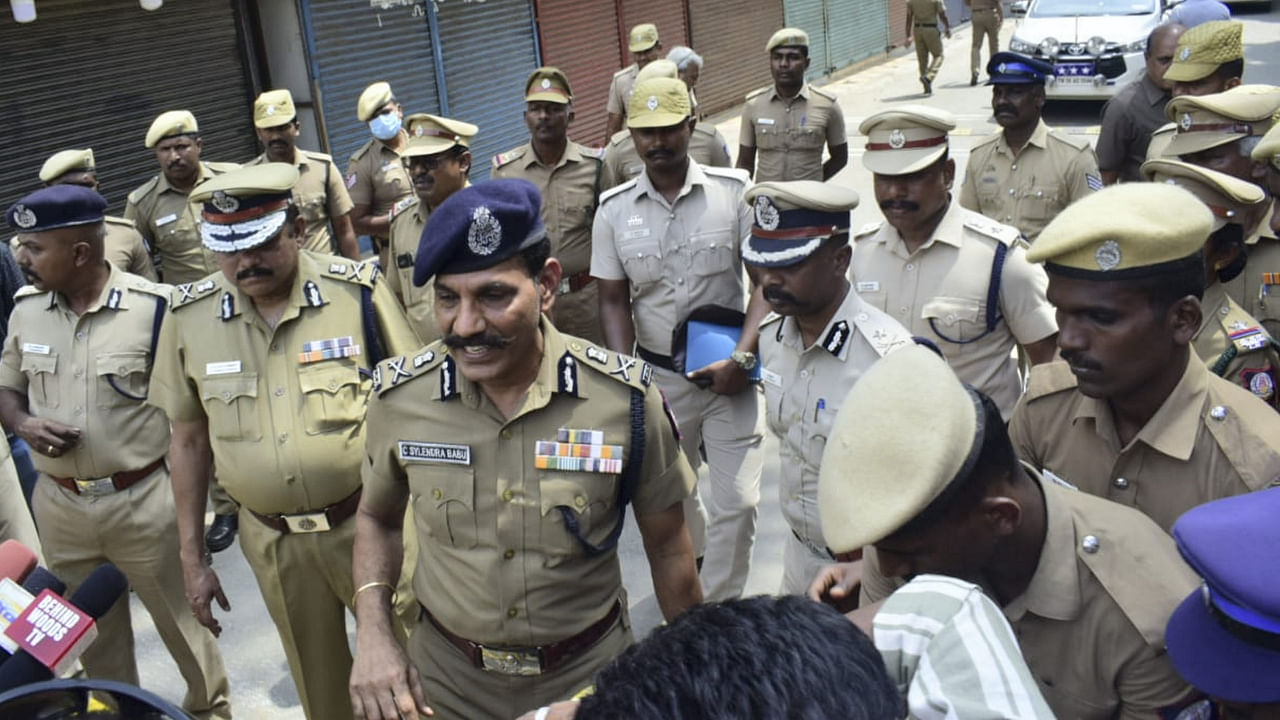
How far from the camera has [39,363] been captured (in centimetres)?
428

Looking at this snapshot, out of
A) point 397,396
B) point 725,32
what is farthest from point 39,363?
point 725,32

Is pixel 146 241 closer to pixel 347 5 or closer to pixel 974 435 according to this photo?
pixel 347 5

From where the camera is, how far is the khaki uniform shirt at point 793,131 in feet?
24.6

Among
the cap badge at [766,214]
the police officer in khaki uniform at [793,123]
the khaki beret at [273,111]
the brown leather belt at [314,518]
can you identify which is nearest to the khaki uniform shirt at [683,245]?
the cap badge at [766,214]

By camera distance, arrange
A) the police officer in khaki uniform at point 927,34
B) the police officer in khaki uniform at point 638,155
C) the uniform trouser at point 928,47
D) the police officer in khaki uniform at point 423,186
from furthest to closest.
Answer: the uniform trouser at point 928,47
the police officer in khaki uniform at point 927,34
the police officer in khaki uniform at point 638,155
the police officer in khaki uniform at point 423,186

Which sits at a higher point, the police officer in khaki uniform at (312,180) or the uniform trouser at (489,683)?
the police officer in khaki uniform at (312,180)

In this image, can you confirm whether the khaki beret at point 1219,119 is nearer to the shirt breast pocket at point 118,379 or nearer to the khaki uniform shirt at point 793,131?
the khaki uniform shirt at point 793,131

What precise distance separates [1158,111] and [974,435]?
16.4ft

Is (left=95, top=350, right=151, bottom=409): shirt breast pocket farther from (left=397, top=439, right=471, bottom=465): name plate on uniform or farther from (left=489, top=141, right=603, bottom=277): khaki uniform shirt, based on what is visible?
(left=489, top=141, right=603, bottom=277): khaki uniform shirt

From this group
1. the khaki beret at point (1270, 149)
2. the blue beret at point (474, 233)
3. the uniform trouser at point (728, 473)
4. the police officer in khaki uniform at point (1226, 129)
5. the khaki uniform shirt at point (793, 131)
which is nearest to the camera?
the blue beret at point (474, 233)

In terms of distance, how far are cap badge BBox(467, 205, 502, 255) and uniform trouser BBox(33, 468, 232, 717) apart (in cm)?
237

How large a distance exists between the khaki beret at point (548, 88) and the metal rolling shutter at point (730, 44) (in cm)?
1093

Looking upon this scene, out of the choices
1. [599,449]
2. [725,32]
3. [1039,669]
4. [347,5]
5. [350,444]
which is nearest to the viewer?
[1039,669]

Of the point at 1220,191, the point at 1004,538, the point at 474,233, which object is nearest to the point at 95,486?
the point at 474,233
